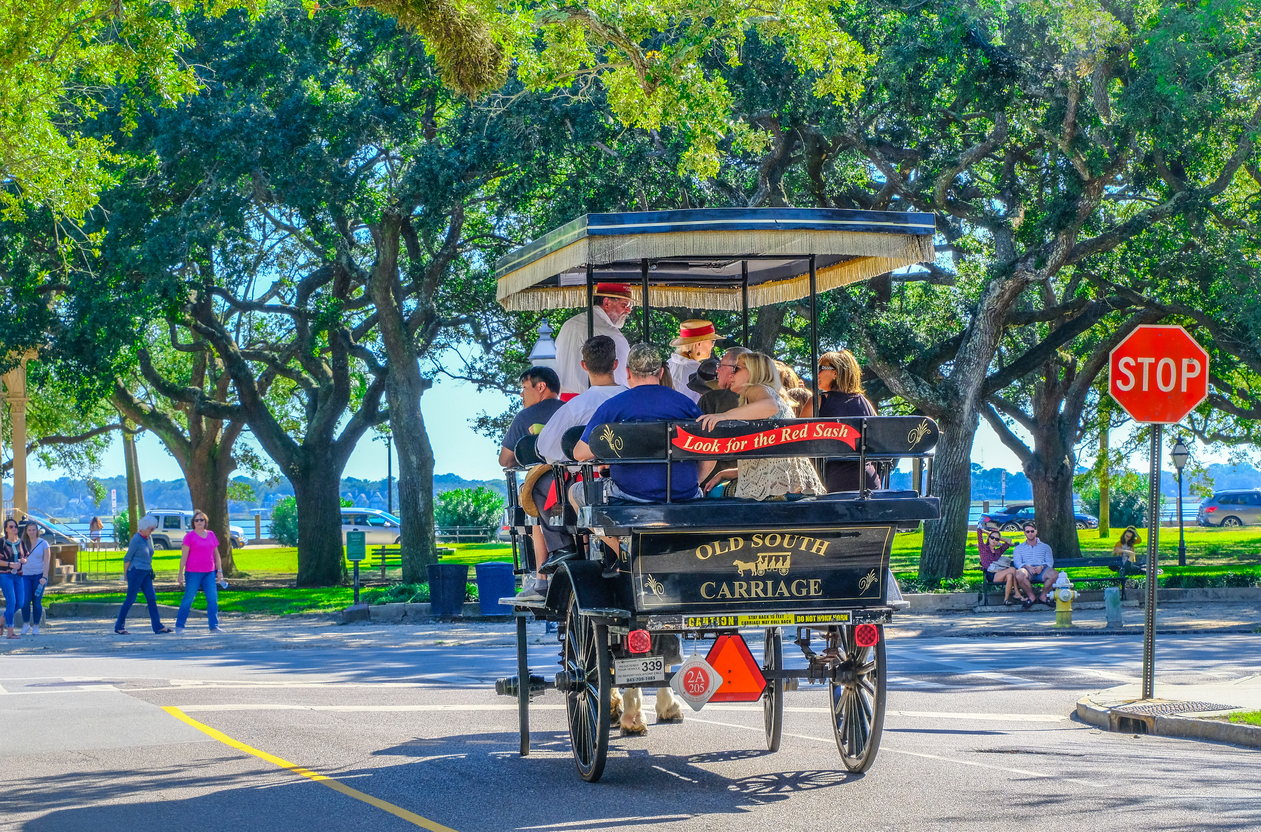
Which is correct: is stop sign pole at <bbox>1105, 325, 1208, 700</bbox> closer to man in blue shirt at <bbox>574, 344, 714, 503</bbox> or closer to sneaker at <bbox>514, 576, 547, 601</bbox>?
man in blue shirt at <bbox>574, 344, 714, 503</bbox>

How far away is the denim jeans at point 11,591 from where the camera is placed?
18609mm

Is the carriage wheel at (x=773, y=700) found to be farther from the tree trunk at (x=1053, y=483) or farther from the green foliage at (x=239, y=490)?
the green foliage at (x=239, y=490)

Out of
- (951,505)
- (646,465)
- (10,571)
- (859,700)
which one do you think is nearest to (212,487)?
(10,571)

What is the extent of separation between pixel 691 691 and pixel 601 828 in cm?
93

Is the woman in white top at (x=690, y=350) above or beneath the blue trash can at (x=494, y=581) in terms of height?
above

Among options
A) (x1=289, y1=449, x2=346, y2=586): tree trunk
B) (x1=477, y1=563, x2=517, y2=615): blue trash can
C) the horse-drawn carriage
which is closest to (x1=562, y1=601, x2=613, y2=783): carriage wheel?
the horse-drawn carriage

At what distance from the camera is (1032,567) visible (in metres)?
20.6

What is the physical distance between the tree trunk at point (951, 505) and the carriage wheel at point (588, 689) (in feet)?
55.2

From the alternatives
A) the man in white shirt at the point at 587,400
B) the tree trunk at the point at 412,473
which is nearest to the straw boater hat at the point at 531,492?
the man in white shirt at the point at 587,400

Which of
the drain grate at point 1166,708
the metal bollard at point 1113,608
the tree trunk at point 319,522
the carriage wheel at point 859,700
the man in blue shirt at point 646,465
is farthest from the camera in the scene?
the tree trunk at point 319,522

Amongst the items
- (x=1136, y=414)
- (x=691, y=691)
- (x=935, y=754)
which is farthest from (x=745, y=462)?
(x=1136, y=414)

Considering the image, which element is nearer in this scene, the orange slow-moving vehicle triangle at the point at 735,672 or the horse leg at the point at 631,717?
the orange slow-moving vehicle triangle at the point at 735,672

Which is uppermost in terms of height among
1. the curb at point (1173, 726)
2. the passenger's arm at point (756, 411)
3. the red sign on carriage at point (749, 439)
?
the passenger's arm at point (756, 411)

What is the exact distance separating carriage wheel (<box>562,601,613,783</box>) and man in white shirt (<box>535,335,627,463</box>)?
3.35 ft
